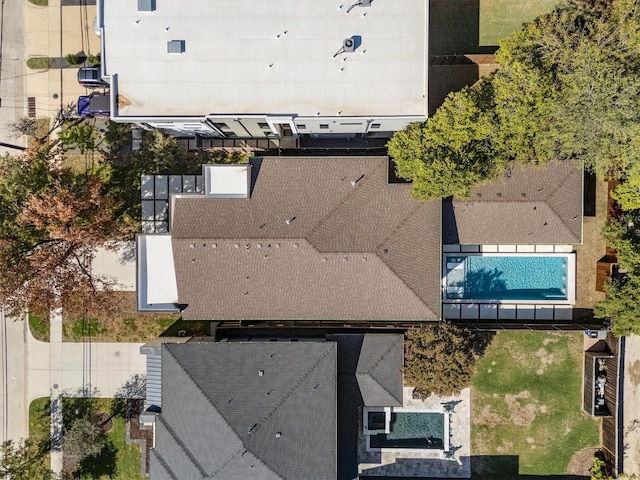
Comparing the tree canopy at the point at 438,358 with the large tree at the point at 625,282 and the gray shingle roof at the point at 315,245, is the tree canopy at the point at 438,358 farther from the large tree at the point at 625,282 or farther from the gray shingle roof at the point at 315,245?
the large tree at the point at 625,282

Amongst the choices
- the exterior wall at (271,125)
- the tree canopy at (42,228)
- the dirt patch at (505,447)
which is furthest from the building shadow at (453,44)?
the dirt patch at (505,447)

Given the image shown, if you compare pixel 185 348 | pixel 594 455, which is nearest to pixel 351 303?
pixel 185 348

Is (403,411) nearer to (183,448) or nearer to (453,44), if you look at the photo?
(183,448)

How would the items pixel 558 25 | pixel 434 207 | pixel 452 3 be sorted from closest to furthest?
pixel 558 25
pixel 434 207
pixel 452 3

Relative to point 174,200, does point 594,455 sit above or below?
below

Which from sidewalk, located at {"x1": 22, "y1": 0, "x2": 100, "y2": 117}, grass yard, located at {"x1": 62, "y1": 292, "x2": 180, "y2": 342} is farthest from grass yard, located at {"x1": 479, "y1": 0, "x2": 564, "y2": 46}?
grass yard, located at {"x1": 62, "y1": 292, "x2": 180, "y2": 342}

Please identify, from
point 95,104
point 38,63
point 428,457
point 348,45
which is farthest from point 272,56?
point 428,457

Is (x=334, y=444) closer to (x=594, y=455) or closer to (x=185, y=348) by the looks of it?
(x=185, y=348)
